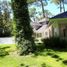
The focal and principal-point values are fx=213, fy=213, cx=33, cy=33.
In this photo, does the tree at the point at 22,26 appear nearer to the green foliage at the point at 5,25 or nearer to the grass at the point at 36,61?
the grass at the point at 36,61

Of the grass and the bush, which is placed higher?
the bush

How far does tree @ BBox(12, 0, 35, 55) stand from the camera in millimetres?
16855

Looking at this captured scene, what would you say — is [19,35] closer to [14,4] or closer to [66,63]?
[14,4]

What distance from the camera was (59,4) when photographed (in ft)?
180

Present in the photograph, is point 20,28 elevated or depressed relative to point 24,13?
depressed

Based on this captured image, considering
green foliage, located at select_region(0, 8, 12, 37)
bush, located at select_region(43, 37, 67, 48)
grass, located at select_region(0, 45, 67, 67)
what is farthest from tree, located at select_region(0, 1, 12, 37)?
grass, located at select_region(0, 45, 67, 67)

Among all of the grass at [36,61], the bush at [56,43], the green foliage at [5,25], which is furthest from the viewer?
the green foliage at [5,25]

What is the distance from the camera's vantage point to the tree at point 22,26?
55.3 feet

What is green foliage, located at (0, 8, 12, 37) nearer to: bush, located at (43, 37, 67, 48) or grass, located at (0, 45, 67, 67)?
bush, located at (43, 37, 67, 48)

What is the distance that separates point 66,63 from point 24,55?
Answer: 428cm

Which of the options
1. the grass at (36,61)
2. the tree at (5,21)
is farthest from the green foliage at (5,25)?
the grass at (36,61)

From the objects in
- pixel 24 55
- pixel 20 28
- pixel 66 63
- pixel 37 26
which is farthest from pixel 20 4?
pixel 37 26

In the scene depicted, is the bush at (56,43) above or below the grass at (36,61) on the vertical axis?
above

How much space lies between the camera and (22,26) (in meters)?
17.2
